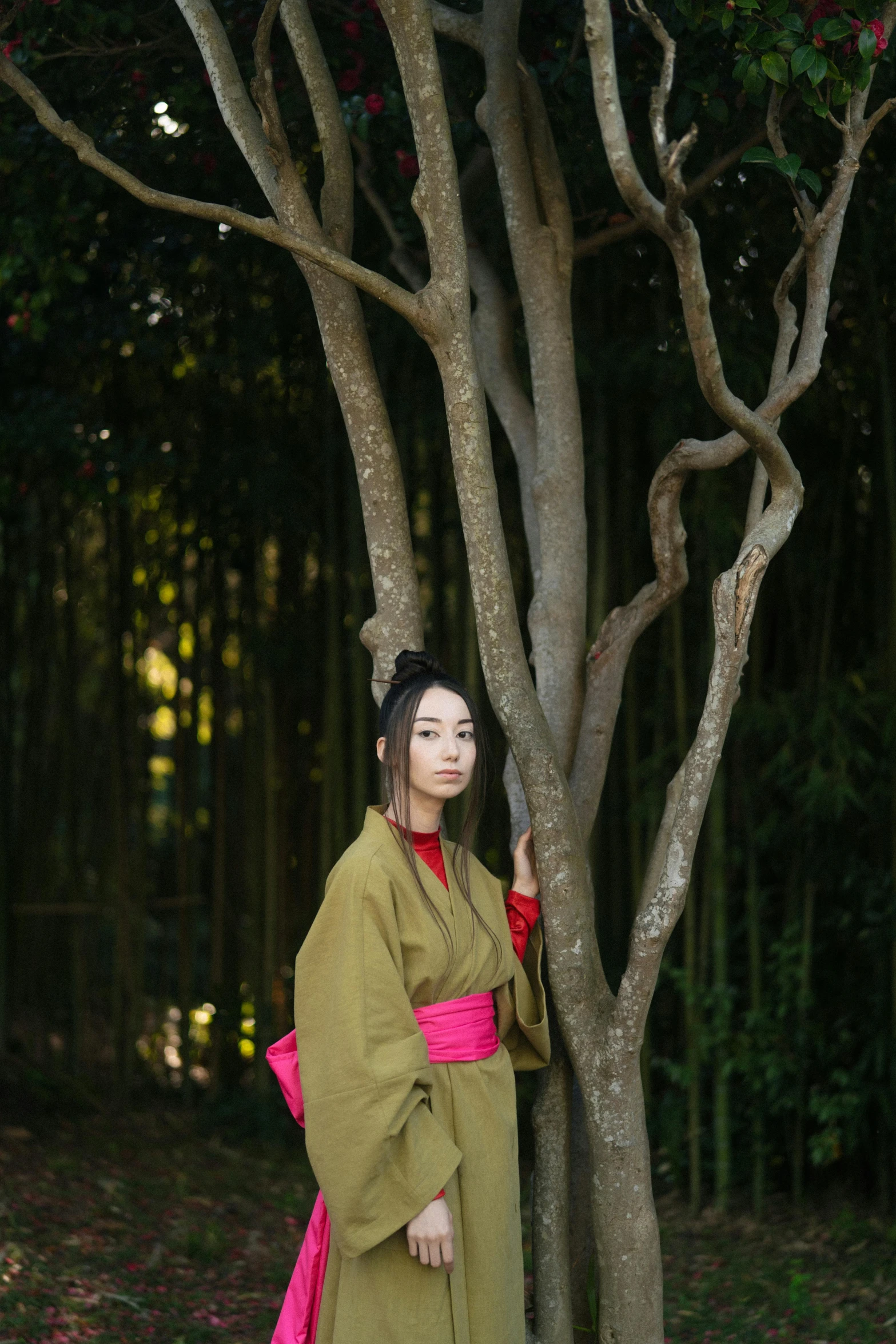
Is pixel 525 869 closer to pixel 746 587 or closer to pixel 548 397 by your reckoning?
pixel 746 587

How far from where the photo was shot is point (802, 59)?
183cm

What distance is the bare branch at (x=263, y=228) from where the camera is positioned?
1.91 meters

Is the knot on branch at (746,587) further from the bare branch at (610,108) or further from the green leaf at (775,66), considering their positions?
the green leaf at (775,66)

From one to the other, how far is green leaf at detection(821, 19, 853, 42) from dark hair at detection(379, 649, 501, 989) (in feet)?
3.30

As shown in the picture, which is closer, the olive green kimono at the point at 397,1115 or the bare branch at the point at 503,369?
the olive green kimono at the point at 397,1115

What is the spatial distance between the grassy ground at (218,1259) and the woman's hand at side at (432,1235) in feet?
2.10

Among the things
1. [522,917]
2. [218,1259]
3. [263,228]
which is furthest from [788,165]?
[218,1259]

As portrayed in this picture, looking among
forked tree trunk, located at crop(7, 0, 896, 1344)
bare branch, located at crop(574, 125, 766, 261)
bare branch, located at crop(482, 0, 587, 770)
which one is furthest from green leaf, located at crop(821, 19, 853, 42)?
bare branch, located at crop(482, 0, 587, 770)

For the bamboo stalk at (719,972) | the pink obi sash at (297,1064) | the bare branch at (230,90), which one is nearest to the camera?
the pink obi sash at (297,1064)

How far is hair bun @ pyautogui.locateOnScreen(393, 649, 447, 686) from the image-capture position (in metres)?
1.79

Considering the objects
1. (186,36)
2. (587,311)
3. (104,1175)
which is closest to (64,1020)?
(104,1175)

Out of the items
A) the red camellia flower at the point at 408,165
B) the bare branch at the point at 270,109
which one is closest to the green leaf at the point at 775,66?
the bare branch at the point at 270,109

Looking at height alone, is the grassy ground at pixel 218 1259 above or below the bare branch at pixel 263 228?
below

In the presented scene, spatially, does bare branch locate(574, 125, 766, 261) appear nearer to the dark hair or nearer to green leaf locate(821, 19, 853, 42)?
green leaf locate(821, 19, 853, 42)
